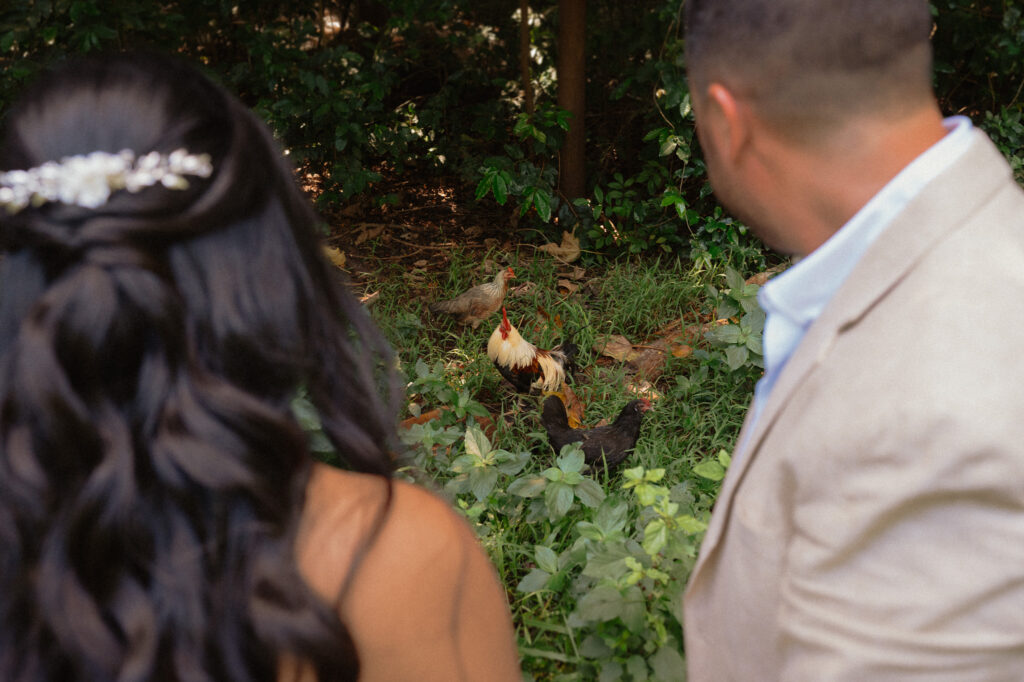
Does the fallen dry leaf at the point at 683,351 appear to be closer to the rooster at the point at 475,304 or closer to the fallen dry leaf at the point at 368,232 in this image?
the rooster at the point at 475,304

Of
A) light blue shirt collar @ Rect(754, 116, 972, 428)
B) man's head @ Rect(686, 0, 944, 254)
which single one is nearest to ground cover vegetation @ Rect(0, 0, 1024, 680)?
light blue shirt collar @ Rect(754, 116, 972, 428)

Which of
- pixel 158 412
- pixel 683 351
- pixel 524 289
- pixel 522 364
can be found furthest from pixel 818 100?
pixel 524 289

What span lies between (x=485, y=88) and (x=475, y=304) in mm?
1976

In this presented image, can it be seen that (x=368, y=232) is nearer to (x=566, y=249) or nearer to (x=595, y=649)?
→ (x=566, y=249)

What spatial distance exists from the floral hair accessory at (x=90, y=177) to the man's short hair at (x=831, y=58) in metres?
0.78

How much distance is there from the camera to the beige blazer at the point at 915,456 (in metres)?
0.85

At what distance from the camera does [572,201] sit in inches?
169

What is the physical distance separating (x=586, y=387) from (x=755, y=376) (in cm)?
66

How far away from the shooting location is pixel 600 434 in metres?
2.63

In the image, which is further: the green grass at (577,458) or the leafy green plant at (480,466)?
the leafy green plant at (480,466)

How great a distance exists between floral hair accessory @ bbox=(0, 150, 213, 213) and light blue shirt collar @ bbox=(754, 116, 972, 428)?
83 centimetres

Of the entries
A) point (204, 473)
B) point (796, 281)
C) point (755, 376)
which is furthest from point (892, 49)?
point (755, 376)

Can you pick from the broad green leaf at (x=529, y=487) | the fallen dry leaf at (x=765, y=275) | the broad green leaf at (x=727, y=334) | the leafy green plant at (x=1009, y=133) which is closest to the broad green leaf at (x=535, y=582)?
the broad green leaf at (x=529, y=487)

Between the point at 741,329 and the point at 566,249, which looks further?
the point at 566,249
